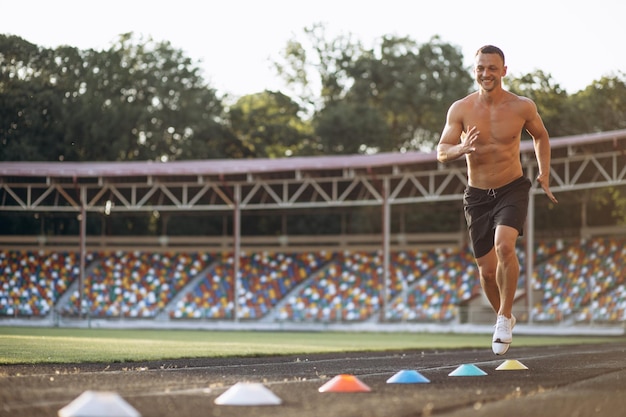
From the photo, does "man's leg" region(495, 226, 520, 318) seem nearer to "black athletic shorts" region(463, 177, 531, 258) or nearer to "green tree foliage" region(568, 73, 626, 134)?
"black athletic shorts" region(463, 177, 531, 258)

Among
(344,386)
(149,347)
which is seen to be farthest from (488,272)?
(149,347)

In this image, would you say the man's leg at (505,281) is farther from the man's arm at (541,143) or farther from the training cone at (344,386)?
the training cone at (344,386)

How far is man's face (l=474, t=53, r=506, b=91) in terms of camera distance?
9.00 meters

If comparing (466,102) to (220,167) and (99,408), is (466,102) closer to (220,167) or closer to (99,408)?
(99,408)

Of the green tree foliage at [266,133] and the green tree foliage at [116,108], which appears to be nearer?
the green tree foliage at [116,108]

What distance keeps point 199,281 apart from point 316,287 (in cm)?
473

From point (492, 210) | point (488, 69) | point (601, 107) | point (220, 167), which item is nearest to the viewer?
point (488, 69)

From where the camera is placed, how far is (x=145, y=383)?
668 centimetres

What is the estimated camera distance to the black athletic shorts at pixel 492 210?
9055mm

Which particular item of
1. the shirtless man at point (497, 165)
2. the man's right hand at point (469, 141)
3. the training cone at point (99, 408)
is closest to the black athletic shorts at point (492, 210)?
the shirtless man at point (497, 165)

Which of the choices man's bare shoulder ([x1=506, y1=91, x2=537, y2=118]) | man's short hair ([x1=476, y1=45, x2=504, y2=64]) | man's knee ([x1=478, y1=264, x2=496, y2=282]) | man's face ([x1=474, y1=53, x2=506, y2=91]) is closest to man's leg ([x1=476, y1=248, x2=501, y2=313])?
man's knee ([x1=478, y1=264, x2=496, y2=282])

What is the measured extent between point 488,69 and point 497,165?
80 cm

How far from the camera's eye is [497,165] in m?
9.20

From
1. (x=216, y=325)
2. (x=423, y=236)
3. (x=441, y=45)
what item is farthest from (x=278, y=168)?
(x=441, y=45)
